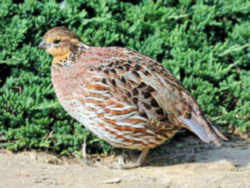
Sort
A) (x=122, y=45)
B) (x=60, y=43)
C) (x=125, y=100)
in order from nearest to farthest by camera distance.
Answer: (x=125, y=100), (x=60, y=43), (x=122, y=45)

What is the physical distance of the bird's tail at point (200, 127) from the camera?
18.9 ft

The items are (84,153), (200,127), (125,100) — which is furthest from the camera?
(84,153)

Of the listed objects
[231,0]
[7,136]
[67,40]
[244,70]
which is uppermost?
[231,0]

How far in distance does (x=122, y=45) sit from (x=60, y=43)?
1.61m

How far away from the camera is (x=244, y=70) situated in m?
7.79

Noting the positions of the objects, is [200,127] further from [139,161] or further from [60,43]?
[60,43]

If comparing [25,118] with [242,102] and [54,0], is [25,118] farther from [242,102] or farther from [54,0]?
[242,102]

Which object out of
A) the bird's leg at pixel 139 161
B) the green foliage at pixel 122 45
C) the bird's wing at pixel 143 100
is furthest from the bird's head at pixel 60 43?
the bird's leg at pixel 139 161

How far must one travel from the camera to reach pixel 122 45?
7.46 metres

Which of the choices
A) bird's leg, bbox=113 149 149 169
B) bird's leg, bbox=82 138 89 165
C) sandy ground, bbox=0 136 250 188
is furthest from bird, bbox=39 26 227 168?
bird's leg, bbox=82 138 89 165

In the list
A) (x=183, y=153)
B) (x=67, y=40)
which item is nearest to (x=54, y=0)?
(x=67, y=40)

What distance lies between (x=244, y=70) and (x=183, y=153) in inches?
74.4

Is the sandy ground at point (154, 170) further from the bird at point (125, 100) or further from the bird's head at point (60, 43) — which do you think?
the bird's head at point (60, 43)

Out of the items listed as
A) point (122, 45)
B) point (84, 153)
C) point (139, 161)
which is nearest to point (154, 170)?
point (139, 161)
